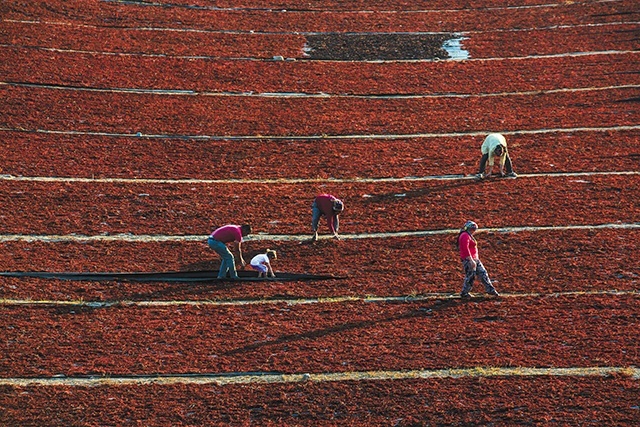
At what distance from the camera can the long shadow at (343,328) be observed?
15091 mm

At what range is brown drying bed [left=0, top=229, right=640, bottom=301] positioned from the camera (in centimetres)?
1695

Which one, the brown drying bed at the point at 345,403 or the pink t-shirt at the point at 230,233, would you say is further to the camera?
the pink t-shirt at the point at 230,233

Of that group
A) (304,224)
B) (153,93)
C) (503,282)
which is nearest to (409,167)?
(304,224)

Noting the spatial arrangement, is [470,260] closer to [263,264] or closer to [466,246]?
[466,246]

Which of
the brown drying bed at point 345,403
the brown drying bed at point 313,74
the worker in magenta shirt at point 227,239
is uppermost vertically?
the brown drying bed at point 313,74

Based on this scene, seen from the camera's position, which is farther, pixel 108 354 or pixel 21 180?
pixel 21 180

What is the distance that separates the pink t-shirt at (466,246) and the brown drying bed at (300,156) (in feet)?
20.5

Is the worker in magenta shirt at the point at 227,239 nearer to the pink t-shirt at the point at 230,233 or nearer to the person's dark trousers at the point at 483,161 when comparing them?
the pink t-shirt at the point at 230,233

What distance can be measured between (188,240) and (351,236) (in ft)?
10.3

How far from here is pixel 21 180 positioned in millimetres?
21359

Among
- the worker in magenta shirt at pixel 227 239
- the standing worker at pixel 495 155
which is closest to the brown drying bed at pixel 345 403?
the worker in magenta shirt at pixel 227 239

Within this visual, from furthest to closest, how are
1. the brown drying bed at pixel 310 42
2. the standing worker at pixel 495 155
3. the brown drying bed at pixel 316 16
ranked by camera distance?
the brown drying bed at pixel 316 16 → the brown drying bed at pixel 310 42 → the standing worker at pixel 495 155

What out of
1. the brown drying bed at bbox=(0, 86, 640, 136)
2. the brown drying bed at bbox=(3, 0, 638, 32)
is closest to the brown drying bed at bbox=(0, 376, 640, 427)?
the brown drying bed at bbox=(0, 86, 640, 136)

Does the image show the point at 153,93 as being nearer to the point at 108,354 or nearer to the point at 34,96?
the point at 34,96
